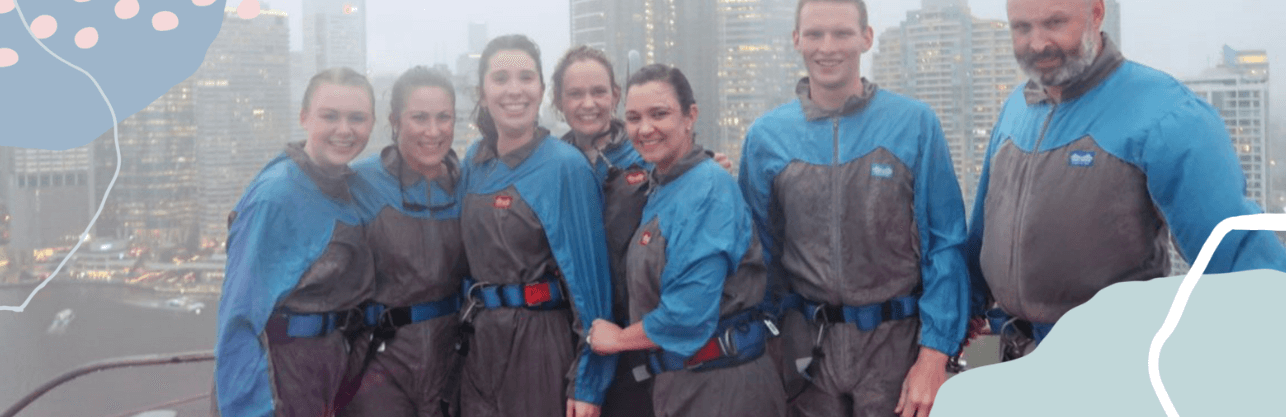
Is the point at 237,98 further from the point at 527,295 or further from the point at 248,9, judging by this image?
the point at 527,295

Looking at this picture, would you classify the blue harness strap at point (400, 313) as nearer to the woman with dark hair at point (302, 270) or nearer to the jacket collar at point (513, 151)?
→ the woman with dark hair at point (302, 270)

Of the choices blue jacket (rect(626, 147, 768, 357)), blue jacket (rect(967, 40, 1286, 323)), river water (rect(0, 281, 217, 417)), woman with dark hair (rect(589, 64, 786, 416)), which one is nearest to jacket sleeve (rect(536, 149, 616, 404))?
woman with dark hair (rect(589, 64, 786, 416))

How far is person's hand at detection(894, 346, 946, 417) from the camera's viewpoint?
2523mm

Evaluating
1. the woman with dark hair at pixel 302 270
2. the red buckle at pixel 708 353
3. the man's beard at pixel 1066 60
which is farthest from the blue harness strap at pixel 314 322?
the man's beard at pixel 1066 60

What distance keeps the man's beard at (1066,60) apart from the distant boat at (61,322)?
52.3 feet

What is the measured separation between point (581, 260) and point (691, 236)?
0.60 metres

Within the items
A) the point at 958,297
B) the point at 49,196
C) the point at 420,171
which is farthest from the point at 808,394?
the point at 49,196

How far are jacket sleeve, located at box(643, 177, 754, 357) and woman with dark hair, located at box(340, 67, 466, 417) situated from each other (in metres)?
0.91

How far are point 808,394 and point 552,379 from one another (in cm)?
85

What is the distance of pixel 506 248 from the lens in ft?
9.61

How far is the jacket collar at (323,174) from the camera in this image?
2.85 meters

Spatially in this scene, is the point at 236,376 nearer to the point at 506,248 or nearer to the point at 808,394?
the point at 506,248

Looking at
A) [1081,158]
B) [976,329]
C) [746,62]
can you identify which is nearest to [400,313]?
[976,329]

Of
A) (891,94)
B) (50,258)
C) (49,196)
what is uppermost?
(891,94)
